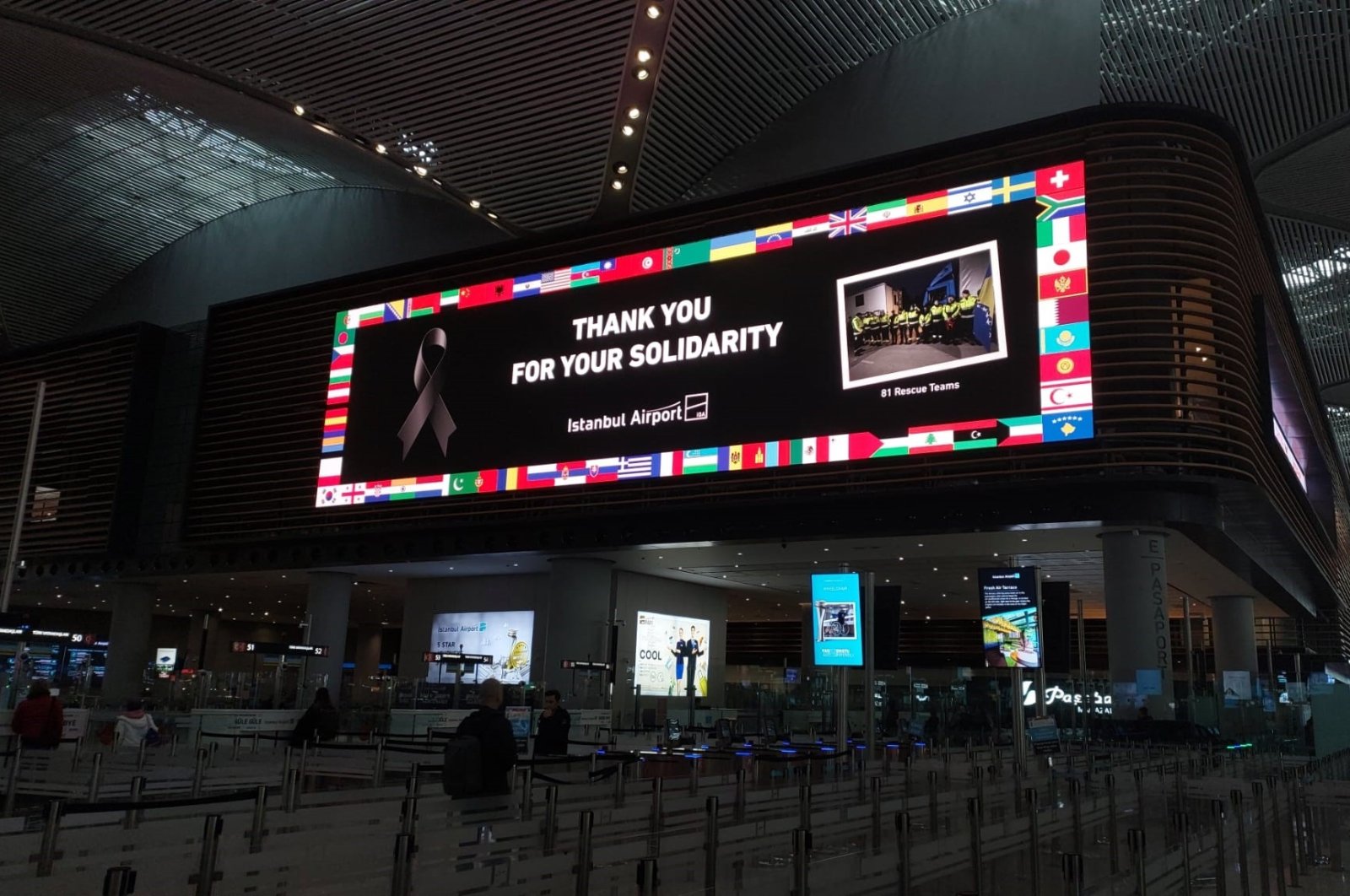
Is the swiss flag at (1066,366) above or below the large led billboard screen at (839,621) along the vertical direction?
above

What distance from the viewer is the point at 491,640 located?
25812mm

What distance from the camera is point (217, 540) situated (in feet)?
78.7

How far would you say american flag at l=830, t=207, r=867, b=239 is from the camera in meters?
17.7

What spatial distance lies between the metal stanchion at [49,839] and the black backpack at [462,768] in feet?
7.38

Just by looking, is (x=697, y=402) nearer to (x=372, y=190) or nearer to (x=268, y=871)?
(x=372, y=190)

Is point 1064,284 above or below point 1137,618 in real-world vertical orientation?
above

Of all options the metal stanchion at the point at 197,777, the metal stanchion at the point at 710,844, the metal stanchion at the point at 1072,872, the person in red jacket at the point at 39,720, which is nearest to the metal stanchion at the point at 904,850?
the metal stanchion at the point at 1072,872

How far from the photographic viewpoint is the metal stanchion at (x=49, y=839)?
12.6ft

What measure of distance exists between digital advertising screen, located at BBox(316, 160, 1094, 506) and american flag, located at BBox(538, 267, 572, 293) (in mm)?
41

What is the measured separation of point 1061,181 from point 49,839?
15.3 metres

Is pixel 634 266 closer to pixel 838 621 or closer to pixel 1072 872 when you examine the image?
pixel 838 621

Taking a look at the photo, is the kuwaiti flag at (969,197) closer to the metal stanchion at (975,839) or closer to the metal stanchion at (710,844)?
the metal stanchion at (975,839)

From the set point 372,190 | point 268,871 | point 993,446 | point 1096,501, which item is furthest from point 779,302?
point 268,871

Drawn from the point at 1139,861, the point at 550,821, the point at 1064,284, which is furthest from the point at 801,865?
the point at 1064,284
